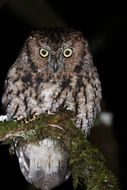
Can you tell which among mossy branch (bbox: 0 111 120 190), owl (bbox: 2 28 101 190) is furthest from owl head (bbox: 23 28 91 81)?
mossy branch (bbox: 0 111 120 190)

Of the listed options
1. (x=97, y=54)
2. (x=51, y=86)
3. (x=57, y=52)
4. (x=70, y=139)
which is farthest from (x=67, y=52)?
(x=97, y=54)

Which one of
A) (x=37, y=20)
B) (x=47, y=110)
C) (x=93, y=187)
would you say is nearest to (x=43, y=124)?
(x=93, y=187)

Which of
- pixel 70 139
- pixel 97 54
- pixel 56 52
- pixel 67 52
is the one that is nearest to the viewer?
pixel 70 139

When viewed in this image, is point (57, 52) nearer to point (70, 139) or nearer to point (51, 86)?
point (51, 86)

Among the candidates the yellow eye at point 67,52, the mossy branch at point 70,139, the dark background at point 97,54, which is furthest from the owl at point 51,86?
the dark background at point 97,54

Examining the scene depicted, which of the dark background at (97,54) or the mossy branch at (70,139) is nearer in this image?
the mossy branch at (70,139)

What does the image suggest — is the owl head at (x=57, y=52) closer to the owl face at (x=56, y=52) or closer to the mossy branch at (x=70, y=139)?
the owl face at (x=56, y=52)

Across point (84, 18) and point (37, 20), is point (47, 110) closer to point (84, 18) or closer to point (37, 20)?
point (37, 20)
